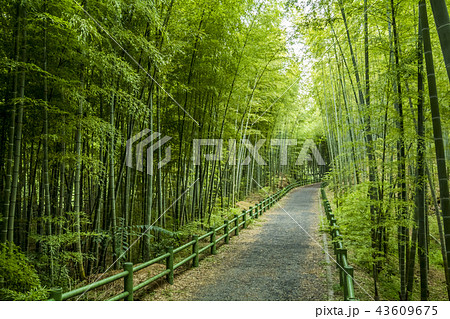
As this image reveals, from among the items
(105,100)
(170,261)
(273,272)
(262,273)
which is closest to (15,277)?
(170,261)

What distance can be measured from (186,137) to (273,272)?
344 cm

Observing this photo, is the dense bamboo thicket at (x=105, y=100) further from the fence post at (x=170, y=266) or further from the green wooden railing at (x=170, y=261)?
the fence post at (x=170, y=266)

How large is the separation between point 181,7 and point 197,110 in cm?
216

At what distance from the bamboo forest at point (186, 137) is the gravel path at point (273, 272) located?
4 centimetres

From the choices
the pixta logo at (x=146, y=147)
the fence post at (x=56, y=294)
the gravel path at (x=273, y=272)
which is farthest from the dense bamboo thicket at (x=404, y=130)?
the pixta logo at (x=146, y=147)

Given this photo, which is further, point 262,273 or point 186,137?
point 186,137

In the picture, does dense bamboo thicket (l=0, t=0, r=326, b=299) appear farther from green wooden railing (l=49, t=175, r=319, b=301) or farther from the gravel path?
the gravel path

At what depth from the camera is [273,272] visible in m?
4.59

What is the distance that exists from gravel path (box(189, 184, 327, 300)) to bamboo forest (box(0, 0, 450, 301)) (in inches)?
1.5

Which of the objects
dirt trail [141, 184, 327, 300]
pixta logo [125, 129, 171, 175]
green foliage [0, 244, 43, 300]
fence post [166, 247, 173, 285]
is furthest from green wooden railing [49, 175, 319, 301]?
pixta logo [125, 129, 171, 175]

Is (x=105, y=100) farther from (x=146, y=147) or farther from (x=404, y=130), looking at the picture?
(x=404, y=130)

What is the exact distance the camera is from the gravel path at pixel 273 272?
376 centimetres

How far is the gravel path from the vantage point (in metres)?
3.76

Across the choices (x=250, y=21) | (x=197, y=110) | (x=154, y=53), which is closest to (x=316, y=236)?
(x=197, y=110)
